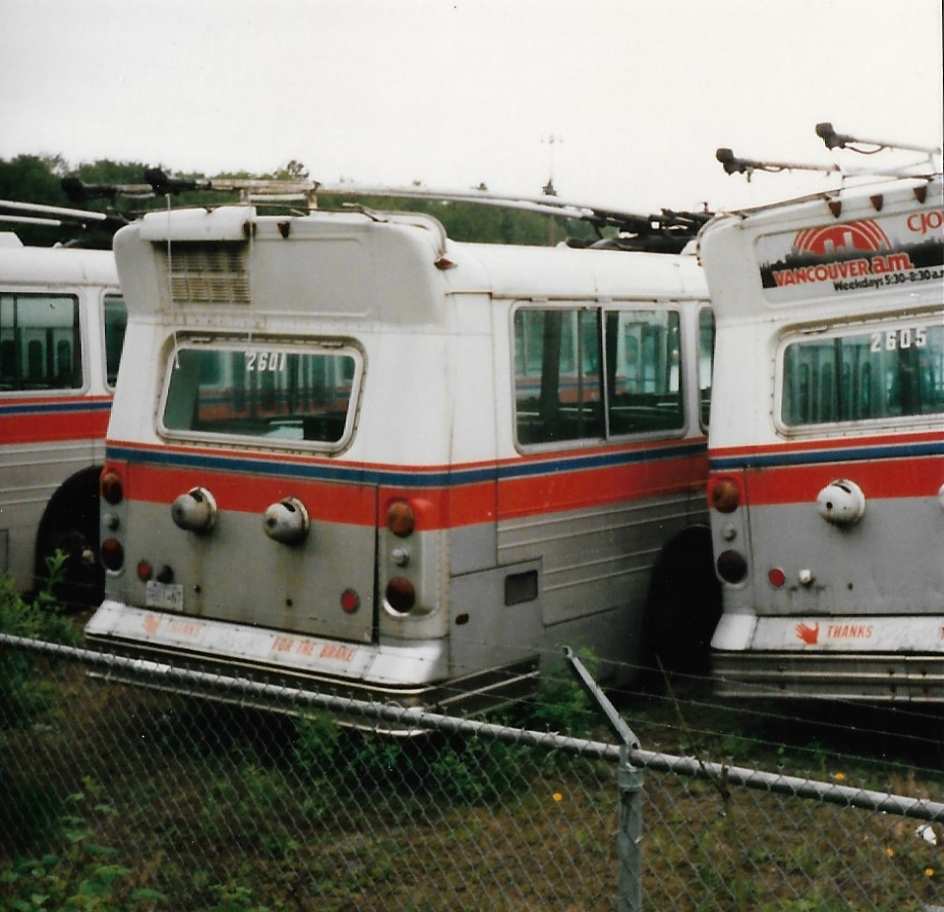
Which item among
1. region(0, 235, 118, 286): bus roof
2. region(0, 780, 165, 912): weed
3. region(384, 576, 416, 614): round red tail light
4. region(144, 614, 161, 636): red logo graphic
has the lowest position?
region(0, 780, 165, 912): weed

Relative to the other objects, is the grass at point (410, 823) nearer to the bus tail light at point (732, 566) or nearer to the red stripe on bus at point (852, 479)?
the bus tail light at point (732, 566)

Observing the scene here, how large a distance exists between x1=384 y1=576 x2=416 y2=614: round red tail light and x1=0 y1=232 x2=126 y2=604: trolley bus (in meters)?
3.98

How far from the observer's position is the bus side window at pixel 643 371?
27.0 ft

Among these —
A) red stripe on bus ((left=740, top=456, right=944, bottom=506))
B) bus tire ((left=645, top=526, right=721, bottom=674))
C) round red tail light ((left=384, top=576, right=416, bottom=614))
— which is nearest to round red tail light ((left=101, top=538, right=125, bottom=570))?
round red tail light ((left=384, top=576, right=416, bottom=614))

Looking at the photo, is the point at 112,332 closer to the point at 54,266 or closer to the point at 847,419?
the point at 54,266

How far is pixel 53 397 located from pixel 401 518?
15.3ft

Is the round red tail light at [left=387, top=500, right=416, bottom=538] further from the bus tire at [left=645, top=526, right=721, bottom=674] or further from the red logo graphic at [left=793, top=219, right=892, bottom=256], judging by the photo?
the red logo graphic at [left=793, top=219, right=892, bottom=256]

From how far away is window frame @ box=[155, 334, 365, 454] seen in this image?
716cm

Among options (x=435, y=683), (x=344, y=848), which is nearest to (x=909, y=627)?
(x=435, y=683)

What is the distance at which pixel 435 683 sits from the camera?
6906 mm

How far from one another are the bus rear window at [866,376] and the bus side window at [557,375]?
1.07 m

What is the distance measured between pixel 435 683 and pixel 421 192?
7.50ft

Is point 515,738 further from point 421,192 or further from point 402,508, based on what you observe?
point 421,192

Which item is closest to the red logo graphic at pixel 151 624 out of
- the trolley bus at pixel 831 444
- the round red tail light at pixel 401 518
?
the round red tail light at pixel 401 518
